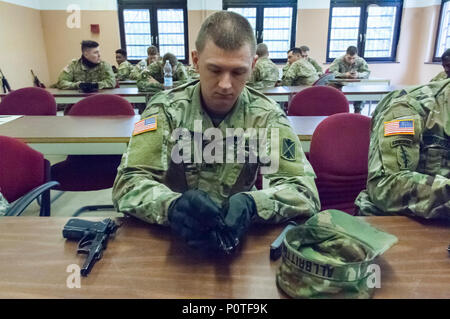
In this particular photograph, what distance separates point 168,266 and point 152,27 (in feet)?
26.2

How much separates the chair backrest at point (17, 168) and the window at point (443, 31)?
26.8 ft

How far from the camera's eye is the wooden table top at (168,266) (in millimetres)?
618

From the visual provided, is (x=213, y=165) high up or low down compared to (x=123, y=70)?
down

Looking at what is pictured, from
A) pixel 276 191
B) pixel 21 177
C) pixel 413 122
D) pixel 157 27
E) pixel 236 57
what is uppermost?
pixel 157 27

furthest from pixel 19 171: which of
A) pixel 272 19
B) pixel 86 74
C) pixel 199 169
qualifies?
pixel 272 19

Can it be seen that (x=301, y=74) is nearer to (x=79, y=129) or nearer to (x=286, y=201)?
(x=79, y=129)

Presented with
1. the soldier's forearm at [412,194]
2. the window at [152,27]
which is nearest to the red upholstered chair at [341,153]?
the soldier's forearm at [412,194]

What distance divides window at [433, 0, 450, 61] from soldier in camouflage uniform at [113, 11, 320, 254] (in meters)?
7.74

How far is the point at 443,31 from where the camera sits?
714 centimetres

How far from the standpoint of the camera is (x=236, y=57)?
0.99m

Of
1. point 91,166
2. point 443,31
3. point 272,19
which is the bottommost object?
point 91,166
